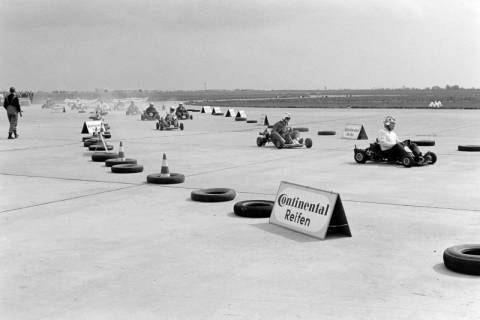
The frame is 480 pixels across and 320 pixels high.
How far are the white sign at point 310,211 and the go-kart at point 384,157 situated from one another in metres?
6.72

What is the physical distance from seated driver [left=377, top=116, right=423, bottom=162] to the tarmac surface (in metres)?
0.44

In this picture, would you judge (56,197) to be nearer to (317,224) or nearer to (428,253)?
(317,224)

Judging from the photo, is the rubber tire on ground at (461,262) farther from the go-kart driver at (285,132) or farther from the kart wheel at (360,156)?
the go-kart driver at (285,132)

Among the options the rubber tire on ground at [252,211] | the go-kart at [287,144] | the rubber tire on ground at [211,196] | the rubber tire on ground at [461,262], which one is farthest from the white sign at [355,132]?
the rubber tire on ground at [461,262]

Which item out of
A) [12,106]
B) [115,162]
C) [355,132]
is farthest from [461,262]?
[12,106]

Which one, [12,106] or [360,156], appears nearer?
[360,156]

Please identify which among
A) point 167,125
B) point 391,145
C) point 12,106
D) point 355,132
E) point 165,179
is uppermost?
point 12,106

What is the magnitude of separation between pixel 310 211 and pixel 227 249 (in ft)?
4.00

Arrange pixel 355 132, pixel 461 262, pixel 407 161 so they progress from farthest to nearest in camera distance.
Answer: pixel 355 132, pixel 407 161, pixel 461 262

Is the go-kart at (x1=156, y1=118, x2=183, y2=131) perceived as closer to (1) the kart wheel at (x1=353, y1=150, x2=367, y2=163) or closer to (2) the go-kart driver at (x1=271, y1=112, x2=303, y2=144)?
(2) the go-kart driver at (x1=271, y1=112, x2=303, y2=144)

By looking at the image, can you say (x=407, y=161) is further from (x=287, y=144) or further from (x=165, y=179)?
(x=165, y=179)

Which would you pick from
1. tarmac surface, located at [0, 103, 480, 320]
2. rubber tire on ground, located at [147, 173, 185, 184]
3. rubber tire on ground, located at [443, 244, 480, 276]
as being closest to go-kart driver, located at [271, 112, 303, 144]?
tarmac surface, located at [0, 103, 480, 320]

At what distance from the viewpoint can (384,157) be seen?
1445 cm

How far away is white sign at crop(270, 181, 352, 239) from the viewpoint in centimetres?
712
